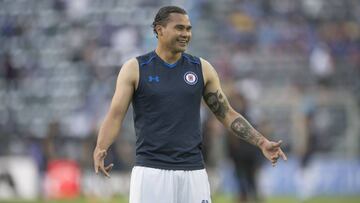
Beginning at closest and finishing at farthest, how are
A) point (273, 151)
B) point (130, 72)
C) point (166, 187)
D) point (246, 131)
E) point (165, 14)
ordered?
point (166, 187)
point (130, 72)
point (273, 151)
point (165, 14)
point (246, 131)

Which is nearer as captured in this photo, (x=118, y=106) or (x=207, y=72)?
(x=118, y=106)

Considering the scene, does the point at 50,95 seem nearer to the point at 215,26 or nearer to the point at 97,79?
the point at 97,79

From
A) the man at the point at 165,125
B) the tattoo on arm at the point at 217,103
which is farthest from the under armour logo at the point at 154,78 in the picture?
the tattoo on arm at the point at 217,103

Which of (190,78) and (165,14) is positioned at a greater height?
(165,14)

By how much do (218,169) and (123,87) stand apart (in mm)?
15890

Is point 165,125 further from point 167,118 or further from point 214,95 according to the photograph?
point 214,95

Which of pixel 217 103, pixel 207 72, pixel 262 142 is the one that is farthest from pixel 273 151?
pixel 207 72

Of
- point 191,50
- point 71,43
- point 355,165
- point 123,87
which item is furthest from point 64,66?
point 123,87

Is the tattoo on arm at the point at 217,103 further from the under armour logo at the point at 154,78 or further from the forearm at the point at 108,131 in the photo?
the forearm at the point at 108,131

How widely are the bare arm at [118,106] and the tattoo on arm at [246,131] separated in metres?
1.00

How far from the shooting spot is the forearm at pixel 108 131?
7793 millimetres

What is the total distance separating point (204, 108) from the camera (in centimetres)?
2295

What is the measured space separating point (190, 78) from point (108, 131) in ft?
2.67

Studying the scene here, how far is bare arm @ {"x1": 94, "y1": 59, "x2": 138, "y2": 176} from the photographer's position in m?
7.76
